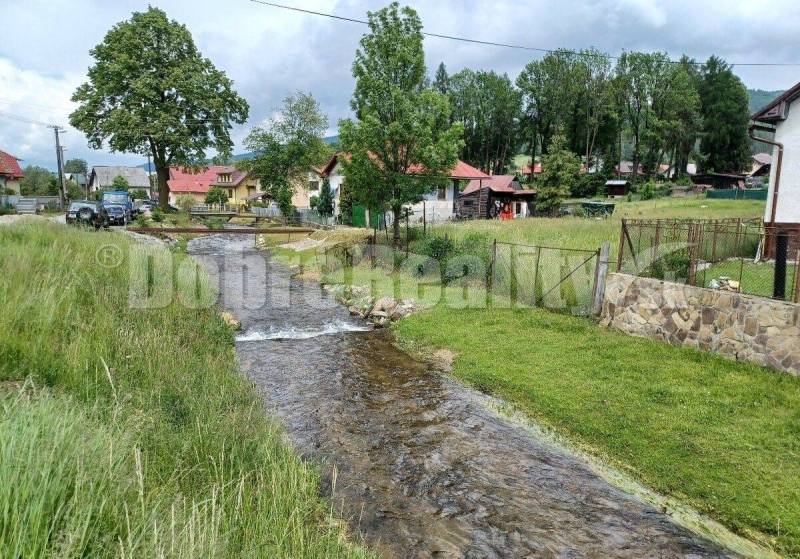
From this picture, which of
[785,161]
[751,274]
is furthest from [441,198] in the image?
[751,274]

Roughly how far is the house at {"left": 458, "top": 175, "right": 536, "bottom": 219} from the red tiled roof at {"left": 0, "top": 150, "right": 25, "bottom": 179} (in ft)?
145

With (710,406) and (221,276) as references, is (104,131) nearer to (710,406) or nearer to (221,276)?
(221,276)

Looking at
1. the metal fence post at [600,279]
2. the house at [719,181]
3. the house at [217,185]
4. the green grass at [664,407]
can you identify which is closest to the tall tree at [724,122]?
the house at [719,181]

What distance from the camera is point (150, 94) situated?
39750 millimetres

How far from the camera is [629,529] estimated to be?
16.3 feet

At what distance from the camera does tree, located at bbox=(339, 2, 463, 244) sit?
1923 cm

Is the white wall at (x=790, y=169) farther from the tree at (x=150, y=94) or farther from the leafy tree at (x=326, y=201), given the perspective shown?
the tree at (x=150, y=94)

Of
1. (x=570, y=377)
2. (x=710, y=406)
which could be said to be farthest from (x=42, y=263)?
(x=710, y=406)

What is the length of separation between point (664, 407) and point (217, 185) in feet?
273

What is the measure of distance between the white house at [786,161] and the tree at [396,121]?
11147 millimetres

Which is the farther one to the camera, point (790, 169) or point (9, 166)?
point (9, 166)

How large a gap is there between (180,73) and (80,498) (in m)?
46.2

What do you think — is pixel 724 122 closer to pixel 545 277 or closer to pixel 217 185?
pixel 545 277

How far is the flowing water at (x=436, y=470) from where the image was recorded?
4777 millimetres
